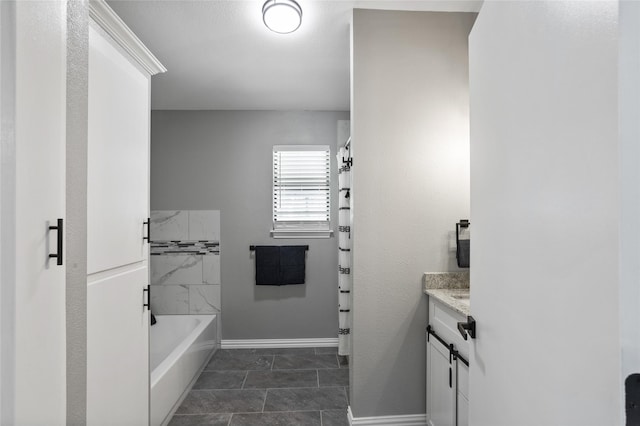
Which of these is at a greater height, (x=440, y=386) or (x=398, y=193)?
(x=398, y=193)

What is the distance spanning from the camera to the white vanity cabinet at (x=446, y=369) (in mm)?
1594

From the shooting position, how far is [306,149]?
12.3 ft

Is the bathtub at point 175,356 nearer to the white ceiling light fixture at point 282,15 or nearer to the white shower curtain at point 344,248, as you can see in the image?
the white shower curtain at point 344,248

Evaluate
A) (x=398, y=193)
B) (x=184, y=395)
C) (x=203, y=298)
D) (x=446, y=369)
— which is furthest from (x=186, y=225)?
(x=446, y=369)

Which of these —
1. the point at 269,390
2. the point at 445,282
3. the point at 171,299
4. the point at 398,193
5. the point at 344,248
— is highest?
the point at 398,193

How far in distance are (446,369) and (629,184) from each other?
1550mm

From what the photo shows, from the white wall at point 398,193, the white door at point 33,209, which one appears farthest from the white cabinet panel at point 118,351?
the white wall at point 398,193

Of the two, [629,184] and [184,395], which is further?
[184,395]

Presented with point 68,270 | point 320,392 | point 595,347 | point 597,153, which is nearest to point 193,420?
point 320,392

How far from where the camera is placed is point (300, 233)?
12.3ft

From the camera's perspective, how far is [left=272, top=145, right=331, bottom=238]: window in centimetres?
374

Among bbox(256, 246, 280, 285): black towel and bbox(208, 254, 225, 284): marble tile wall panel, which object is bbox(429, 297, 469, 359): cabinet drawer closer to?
bbox(256, 246, 280, 285): black towel

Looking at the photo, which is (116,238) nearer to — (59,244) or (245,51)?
(59,244)

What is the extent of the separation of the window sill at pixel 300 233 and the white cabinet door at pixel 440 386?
1.83m
